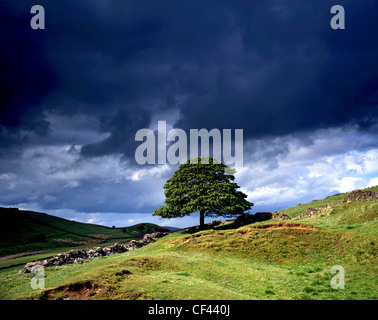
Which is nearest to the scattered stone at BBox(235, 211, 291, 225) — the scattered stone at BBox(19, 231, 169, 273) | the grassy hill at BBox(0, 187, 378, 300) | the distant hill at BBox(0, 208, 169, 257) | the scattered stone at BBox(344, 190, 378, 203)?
the grassy hill at BBox(0, 187, 378, 300)

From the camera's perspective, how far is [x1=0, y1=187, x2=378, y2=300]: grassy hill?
13.5 m

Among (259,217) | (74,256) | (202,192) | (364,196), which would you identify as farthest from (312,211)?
(74,256)

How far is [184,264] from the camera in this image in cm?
2164

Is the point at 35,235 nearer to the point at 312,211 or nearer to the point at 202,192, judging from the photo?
the point at 202,192

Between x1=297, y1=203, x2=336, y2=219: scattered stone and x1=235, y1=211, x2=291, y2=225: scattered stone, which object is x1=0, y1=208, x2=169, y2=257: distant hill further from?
x1=297, y1=203, x2=336, y2=219: scattered stone

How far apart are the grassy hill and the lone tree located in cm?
772

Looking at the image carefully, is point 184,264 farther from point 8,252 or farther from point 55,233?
point 55,233

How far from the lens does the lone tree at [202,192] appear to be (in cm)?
4322

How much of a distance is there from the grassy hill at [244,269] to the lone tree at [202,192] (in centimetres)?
772

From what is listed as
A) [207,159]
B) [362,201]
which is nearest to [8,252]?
[207,159]

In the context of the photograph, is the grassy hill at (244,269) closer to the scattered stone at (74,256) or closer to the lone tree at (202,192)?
the scattered stone at (74,256)

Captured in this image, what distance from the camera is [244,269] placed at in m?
21.5

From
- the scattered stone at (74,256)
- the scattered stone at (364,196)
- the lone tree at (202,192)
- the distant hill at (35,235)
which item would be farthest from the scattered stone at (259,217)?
the distant hill at (35,235)
